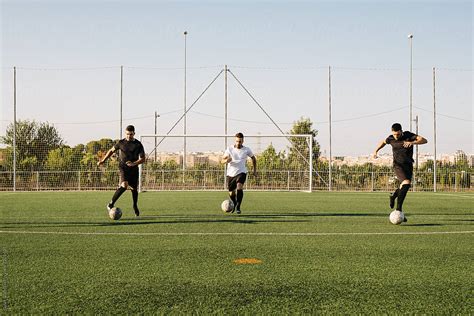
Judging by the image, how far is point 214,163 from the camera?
27641mm

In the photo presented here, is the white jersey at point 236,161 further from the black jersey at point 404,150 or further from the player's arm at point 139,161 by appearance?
the black jersey at point 404,150

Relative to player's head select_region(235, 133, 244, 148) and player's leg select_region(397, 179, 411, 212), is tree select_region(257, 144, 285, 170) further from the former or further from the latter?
player's leg select_region(397, 179, 411, 212)

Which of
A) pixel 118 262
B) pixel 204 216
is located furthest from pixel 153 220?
pixel 118 262

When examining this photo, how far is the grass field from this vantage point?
3975 millimetres

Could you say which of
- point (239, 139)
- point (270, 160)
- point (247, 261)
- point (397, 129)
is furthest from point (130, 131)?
point (270, 160)

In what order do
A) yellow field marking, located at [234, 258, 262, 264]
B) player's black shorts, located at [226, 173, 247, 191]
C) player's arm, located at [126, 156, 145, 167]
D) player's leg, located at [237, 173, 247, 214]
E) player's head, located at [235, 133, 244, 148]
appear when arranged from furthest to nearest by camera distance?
player's black shorts, located at [226, 173, 247, 191], player's head, located at [235, 133, 244, 148], player's leg, located at [237, 173, 247, 214], player's arm, located at [126, 156, 145, 167], yellow field marking, located at [234, 258, 262, 264]

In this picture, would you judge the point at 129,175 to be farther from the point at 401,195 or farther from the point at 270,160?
the point at 270,160

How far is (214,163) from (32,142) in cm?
1111

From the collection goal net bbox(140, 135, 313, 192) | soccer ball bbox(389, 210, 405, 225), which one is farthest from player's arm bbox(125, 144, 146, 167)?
goal net bbox(140, 135, 313, 192)

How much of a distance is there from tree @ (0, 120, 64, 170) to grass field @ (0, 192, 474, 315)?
20.0 meters

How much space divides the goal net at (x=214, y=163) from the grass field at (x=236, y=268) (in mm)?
17060

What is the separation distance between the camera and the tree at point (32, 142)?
28438 mm

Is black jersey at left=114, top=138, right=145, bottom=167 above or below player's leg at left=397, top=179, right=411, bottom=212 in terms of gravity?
above

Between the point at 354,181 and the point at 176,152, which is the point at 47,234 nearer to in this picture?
the point at 176,152
